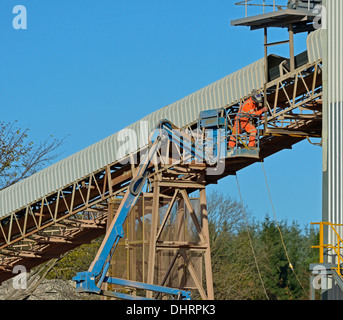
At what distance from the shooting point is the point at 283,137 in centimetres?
2980

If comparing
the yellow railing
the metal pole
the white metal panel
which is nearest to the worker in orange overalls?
the metal pole

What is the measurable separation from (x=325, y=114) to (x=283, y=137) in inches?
171

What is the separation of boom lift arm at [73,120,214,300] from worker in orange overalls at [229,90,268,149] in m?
1.67

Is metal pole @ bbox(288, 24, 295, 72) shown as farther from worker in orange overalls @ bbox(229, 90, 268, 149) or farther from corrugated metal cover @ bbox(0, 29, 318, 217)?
worker in orange overalls @ bbox(229, 90, 268, 149)

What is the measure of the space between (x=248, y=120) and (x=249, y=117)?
0.16 meters

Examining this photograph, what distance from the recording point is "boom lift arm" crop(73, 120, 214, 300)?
2361 centimetres

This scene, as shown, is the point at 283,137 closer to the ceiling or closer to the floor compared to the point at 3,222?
closer to the ceiling

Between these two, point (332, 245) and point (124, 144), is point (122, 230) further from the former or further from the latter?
point (124, 144)

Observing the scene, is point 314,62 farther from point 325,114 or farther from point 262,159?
point 262,159

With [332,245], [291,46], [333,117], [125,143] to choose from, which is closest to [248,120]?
[291,46]

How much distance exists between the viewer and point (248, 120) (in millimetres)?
28109
